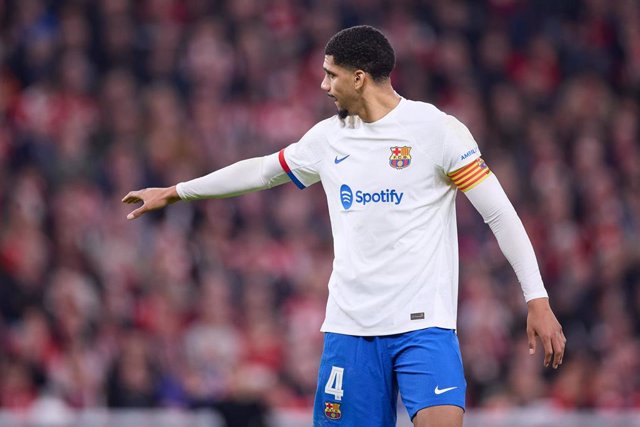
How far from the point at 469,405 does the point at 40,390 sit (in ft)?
11.3

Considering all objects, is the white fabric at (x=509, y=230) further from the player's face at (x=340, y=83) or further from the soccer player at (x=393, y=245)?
the player's face at (x=340, y=83)

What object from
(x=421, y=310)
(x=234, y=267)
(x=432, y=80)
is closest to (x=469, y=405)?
(x=234, y=267)

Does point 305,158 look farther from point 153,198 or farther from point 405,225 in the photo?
point 153,198

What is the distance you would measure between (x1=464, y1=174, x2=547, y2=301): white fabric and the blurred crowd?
14.2 ft

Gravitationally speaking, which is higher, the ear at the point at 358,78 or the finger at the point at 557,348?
the ear at the point at 358,78

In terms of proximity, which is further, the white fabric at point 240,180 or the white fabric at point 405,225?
the white fabric at point 240,180

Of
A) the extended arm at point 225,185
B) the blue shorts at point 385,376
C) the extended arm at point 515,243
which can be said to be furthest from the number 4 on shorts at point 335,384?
the extended arm at point 225,185

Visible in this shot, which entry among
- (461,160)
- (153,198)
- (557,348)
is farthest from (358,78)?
(557,348)

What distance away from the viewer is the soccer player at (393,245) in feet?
17.3

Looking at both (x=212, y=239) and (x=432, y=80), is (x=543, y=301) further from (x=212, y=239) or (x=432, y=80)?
(x=432, y=80)

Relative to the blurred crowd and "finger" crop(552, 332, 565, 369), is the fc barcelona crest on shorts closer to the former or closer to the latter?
"finger" crop(552, 332, 565, 369)

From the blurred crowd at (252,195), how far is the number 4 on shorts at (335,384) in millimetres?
3943

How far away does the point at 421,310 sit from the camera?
208 inches

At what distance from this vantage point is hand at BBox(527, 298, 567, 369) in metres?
5.12
